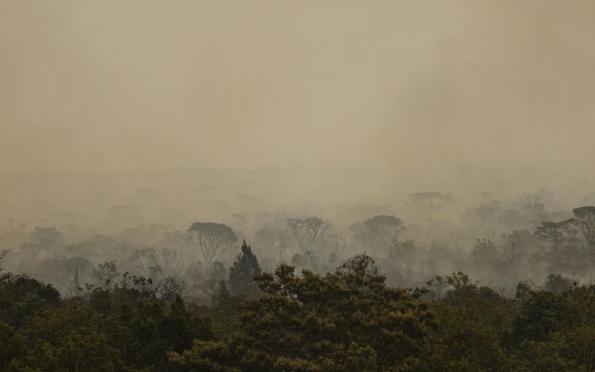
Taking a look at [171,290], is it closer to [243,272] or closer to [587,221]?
[243,272]

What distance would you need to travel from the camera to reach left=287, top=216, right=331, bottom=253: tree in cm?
17712

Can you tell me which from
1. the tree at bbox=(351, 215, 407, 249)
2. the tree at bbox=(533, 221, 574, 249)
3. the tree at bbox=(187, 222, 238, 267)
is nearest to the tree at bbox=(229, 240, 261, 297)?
the tree at bbox=(187, 222, 238, 267)

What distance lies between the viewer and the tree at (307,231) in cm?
17712

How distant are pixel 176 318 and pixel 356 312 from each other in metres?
11.5

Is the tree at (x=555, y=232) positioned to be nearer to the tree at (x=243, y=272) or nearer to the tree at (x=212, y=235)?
the tree at (x=243, y=272)

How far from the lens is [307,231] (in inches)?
7057

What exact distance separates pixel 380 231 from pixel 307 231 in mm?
22924

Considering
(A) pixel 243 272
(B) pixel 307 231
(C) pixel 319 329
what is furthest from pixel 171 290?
(B) pixel 307 231

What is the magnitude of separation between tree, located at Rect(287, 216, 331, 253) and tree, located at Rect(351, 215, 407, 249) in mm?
12656

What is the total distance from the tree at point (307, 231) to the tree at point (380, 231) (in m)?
12.7

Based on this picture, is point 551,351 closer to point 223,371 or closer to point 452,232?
point 223,371

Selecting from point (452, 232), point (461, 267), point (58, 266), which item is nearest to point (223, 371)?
point (461, 267)

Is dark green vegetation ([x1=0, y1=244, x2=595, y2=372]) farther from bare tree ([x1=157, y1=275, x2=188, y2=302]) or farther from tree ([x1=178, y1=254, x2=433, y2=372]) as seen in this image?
bare tree ([x1=157, y1=275, x2=188, y2=302])

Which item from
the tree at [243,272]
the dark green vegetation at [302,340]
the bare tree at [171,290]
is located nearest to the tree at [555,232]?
the tree at [243,272]
